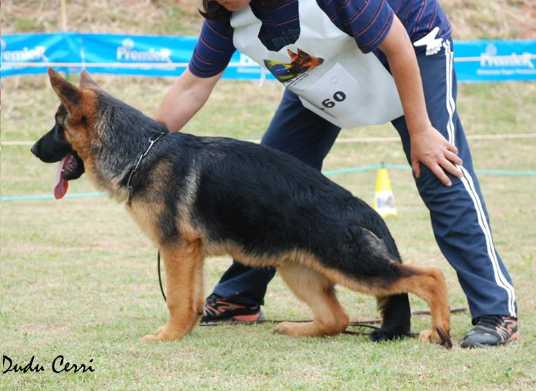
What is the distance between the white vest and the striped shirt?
43mm

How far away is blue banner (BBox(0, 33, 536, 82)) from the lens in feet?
48.7

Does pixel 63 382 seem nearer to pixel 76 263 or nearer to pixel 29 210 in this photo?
pixel 76 263

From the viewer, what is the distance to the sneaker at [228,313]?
534 cm

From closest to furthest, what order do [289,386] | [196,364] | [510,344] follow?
[289,386] < [196,364] < [510,344]

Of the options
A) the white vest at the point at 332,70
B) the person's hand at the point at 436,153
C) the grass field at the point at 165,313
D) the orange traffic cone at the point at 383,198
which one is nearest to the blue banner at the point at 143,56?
the grass field at the point at 165,313

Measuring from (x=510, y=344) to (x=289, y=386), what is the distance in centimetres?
135

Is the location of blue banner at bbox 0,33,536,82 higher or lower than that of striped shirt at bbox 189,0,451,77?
lower

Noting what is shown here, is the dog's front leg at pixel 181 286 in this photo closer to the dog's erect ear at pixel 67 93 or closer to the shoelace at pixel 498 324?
the dog's erect ear at pixel 67 93

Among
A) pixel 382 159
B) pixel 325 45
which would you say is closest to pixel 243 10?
pixel 325 45

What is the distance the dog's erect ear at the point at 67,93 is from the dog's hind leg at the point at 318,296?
1.37 metres

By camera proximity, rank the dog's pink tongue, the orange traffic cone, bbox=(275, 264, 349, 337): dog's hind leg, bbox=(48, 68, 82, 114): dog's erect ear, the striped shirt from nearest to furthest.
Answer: the striped shirt → bbox=(48, 68, 82, 114): dog's erect ear → bbox=(275, 264, 349, 337): dog's hind leg → the dog's pink tongue → the orange traffic cone

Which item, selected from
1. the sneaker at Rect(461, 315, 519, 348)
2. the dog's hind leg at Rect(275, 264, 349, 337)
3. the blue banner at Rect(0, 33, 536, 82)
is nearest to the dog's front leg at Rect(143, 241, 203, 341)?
the dog's hind leg at Rect(275, 264, 349, 337)

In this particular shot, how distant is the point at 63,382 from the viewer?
12.1ft

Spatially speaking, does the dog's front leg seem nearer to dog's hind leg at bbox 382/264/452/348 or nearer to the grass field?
the grass field
